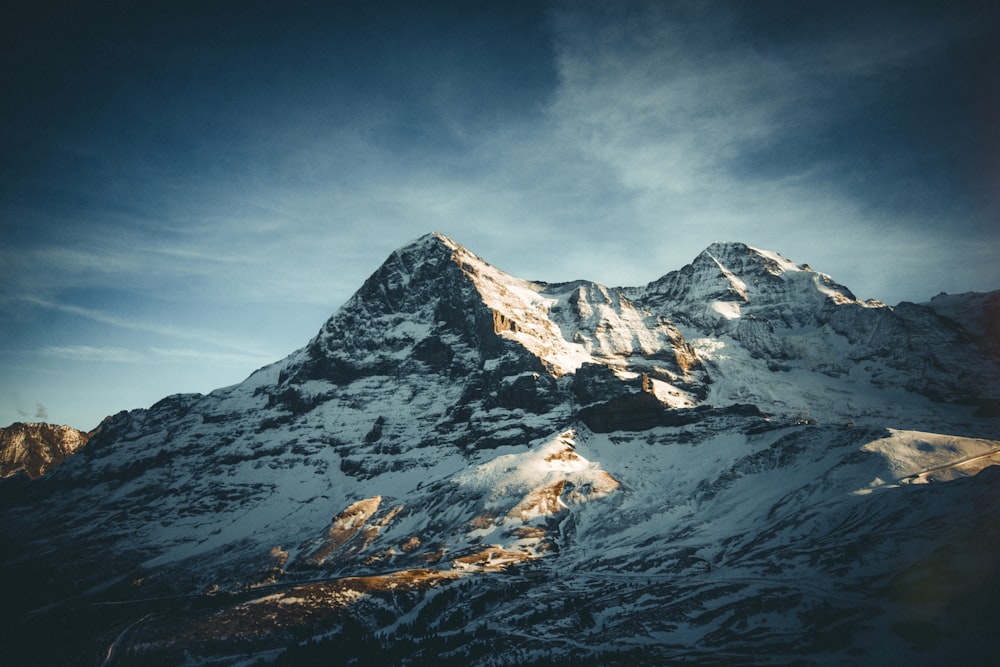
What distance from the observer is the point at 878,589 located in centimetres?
14875

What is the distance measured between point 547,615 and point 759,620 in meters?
53.1

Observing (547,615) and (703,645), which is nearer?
(703,645)

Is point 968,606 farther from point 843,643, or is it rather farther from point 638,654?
point 638,654

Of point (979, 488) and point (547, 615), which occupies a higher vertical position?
point (979, 488)

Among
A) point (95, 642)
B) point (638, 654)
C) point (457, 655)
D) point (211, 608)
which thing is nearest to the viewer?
point (638, 654)

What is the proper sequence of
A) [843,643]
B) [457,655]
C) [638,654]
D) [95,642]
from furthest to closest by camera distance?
1. [95,642]
2. [457,655]
3. [638,654]
4. [843,643]

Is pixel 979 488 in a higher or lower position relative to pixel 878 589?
higher

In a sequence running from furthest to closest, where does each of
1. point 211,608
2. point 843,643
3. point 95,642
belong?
point 211,608, point 95,642, point 843,643

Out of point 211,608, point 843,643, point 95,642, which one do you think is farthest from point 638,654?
point 95,642

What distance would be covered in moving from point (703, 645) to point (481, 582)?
69.3 metres

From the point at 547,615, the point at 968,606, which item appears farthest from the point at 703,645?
the point at 968,606

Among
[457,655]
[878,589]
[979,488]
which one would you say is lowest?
[457,655]

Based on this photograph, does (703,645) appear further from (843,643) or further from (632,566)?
(632,566)

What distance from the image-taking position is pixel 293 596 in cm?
18362
